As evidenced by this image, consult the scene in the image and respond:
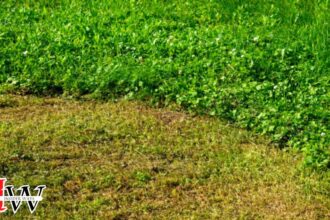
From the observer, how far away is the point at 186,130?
541cm

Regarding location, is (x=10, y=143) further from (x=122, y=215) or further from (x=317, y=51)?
(x=317, y=51)

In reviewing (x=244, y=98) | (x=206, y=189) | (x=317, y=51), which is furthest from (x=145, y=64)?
(x=206, y=189)

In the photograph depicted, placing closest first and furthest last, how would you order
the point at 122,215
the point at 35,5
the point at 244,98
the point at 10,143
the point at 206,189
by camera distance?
the point at 122,215 < the point at 206,189 < the point at 10,143 < the point at 244,98 < the point at 35,5

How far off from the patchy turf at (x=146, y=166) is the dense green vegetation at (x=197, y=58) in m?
0.24

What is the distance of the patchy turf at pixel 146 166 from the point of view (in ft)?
14.6

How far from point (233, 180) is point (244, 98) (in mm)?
1114

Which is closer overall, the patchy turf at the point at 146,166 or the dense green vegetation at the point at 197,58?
the patchy turf at the point at 146,166

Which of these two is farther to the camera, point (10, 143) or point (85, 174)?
point (10, 143)

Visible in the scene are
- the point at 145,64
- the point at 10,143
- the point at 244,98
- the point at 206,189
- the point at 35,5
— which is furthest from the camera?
the point at 35,5

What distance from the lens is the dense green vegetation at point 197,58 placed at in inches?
220

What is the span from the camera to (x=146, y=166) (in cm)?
489

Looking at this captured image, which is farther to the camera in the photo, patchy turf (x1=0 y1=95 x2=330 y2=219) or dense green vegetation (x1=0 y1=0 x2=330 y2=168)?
dense green vegetation (x1=0 y1=0 x2=330 y2=168)

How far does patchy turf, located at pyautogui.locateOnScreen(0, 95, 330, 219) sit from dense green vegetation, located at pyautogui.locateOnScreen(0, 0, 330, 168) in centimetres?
24

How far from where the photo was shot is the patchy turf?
4461 millimetres
